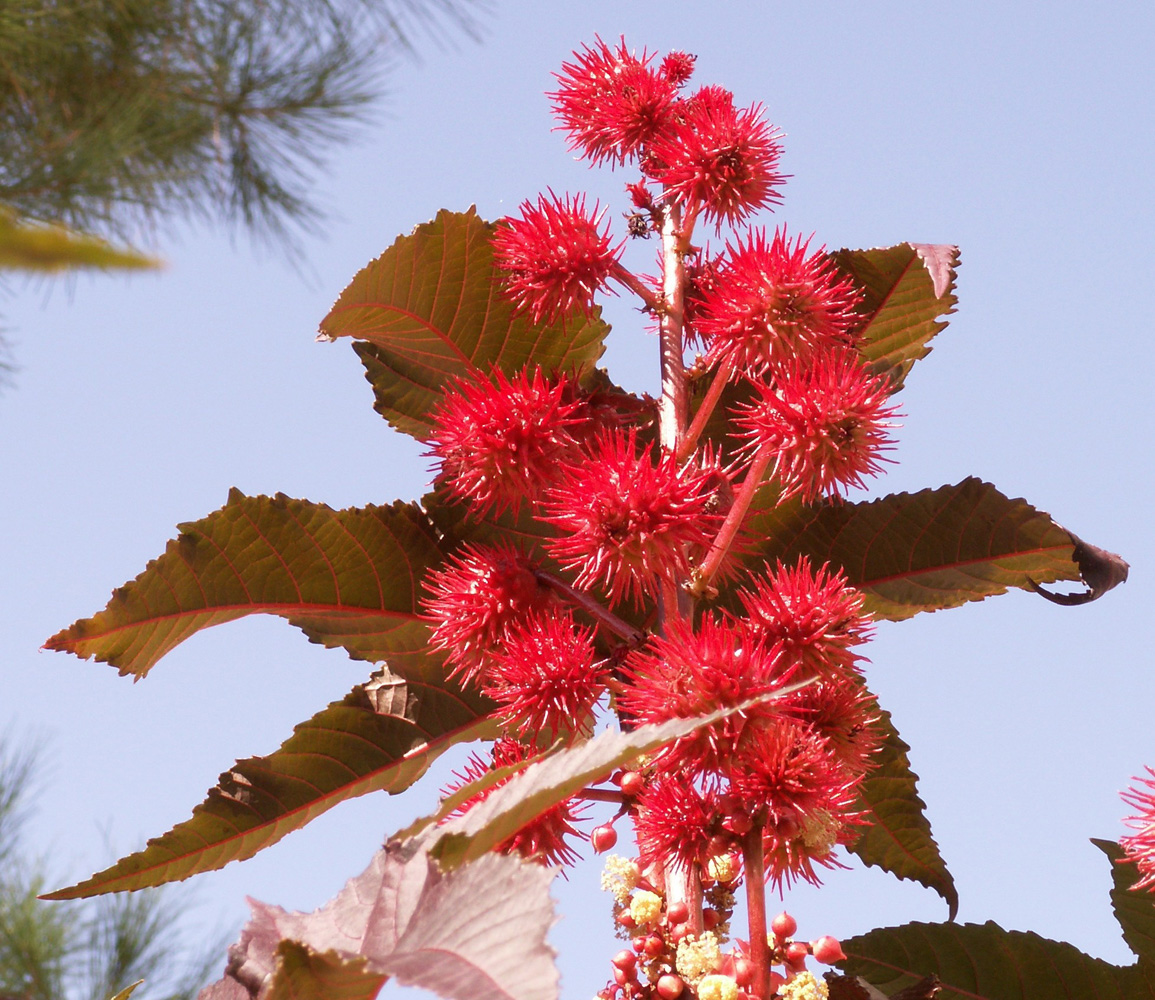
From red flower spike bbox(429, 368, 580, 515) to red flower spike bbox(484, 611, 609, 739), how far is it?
0.57 ft

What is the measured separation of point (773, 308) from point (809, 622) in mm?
321

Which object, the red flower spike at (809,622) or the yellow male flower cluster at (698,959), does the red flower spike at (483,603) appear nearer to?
the red flower spike at (809,622)

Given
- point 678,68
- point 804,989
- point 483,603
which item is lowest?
point 804,989

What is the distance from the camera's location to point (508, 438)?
1.17 meters

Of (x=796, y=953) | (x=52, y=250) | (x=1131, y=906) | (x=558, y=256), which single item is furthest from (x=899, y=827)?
(x=52, y=250)

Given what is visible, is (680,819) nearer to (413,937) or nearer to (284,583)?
(413,937)

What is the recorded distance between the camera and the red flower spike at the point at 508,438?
1172 millimetres

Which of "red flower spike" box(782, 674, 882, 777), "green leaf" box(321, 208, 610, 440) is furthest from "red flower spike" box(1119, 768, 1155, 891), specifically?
"green leaf" box(321, 208, 610, 440)

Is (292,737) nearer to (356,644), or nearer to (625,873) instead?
(356,644)

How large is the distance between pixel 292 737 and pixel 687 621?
552 mm

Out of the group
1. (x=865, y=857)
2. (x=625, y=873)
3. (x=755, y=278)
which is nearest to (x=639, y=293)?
(x=755, y=278)

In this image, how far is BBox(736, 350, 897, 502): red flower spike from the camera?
3.53ft

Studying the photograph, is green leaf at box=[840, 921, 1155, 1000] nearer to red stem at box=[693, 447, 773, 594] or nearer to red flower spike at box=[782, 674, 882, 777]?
red flower spike at box=[782, 674, 882, 777]

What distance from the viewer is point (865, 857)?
4.77 ft
